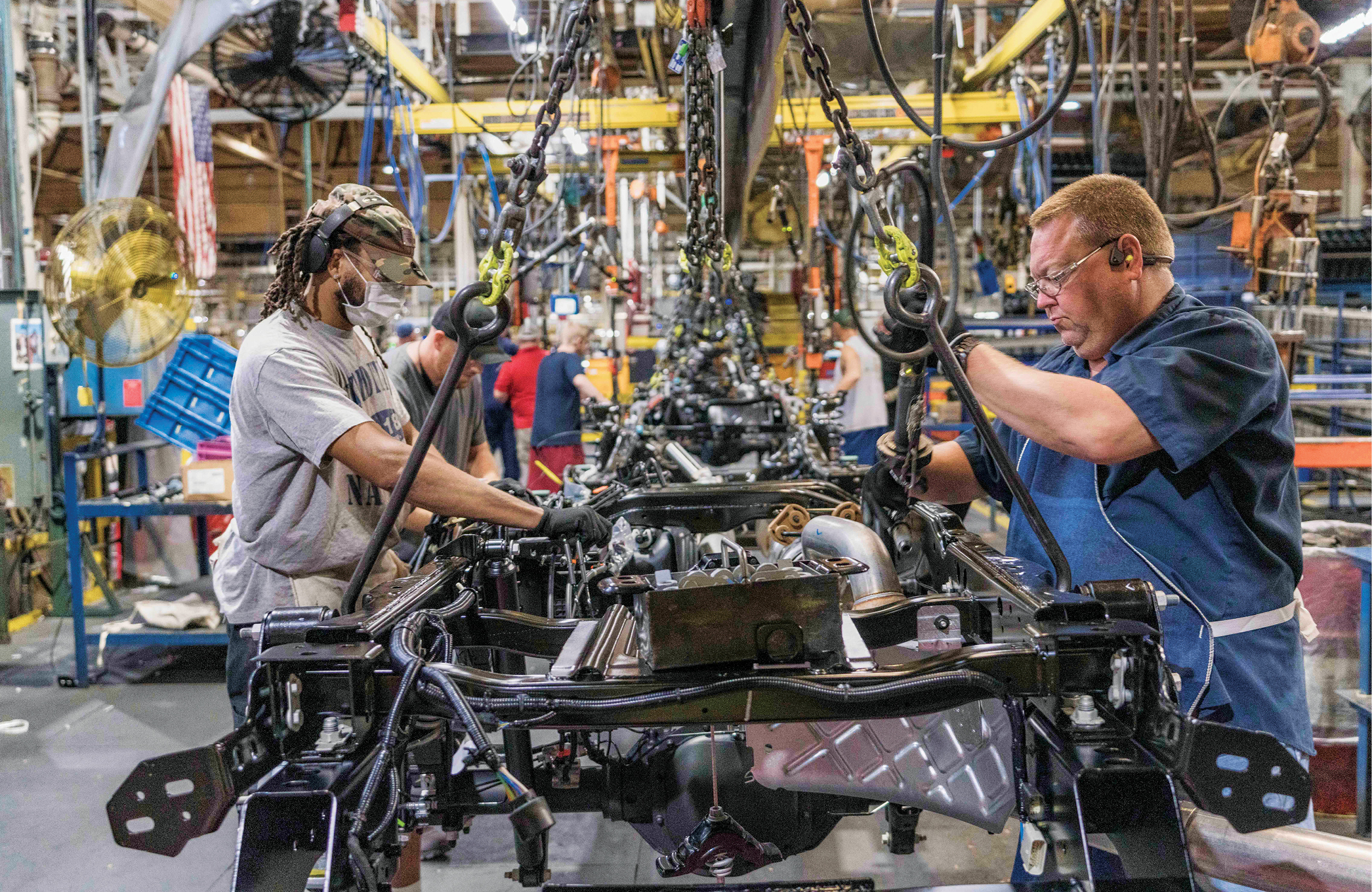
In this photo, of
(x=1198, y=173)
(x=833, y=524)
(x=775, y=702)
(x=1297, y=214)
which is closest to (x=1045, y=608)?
(x=775, y=702)

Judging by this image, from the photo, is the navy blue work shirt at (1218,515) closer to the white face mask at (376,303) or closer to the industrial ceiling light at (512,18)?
the white face mask at (376,303)

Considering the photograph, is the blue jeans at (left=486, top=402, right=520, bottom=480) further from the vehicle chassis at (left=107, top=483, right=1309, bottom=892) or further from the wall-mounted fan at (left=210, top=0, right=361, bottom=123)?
the vehicle chassis at (left=107, top=483, right=1309, bottom=892)

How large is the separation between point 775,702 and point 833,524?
96cm

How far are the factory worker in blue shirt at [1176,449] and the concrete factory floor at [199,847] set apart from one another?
1381mm

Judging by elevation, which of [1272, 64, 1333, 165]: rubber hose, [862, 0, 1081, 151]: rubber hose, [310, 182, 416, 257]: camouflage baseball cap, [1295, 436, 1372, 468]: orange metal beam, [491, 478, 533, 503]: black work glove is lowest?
[1295, 436, 1372, 468]: orange metal beam

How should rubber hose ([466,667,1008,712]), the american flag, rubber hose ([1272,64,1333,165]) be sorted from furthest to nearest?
the american flag
rubber hose ([1272,64,1333,165])
rubber hose ([466,667,1008,712])

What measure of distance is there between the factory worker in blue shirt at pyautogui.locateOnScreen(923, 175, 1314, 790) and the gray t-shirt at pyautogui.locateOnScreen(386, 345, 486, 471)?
6.92 ft

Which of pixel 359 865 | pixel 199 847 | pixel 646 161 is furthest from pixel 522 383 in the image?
pixel 359 865

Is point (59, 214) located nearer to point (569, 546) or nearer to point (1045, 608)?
point (569, 546)

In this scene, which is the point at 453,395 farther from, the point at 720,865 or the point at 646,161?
the point at 646,161

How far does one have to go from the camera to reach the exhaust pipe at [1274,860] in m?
1.68

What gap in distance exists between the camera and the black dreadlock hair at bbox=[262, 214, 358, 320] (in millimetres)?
2324

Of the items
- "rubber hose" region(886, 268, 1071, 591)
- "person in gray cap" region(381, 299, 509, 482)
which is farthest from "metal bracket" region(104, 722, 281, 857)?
"person in gray cap" region(381, 299, 509, 482)

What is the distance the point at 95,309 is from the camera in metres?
4.82
